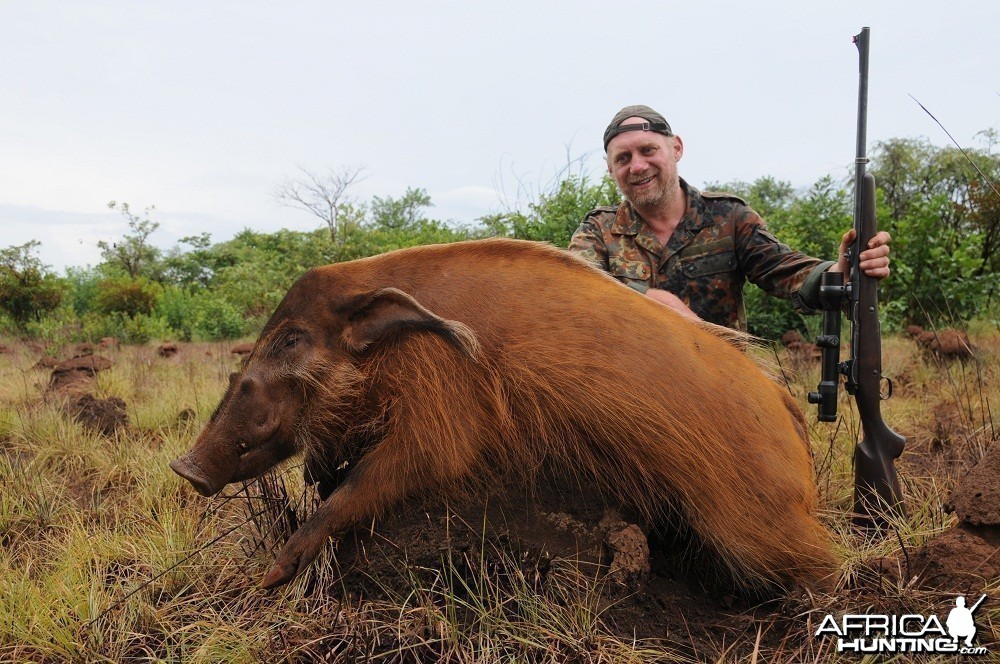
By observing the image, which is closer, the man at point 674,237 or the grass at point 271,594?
the grass at point 271,594

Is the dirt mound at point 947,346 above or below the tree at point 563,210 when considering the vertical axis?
below

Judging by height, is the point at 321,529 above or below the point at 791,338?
above

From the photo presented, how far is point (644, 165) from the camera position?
14.1 feet

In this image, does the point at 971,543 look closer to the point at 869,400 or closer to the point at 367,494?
the point at 869,400

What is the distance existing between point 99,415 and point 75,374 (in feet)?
6.90

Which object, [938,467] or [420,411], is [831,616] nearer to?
[420,411]

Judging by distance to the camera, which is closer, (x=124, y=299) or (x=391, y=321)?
(x=391, y=321)

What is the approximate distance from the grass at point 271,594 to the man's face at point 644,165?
1893 millimetres

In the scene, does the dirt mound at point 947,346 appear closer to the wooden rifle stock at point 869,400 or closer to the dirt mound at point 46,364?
the wooden rifle stock at point 869,400

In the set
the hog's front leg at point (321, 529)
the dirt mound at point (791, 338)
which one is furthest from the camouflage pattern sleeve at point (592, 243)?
the dirt mound at point (791, 338)

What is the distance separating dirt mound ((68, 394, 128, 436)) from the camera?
5160 mm

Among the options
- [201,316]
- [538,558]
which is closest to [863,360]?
[538,558]

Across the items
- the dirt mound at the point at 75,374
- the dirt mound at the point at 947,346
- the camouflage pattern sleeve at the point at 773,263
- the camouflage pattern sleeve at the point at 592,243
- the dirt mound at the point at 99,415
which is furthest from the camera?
the dirt mound at the point at 75,374

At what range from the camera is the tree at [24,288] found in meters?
13.7
